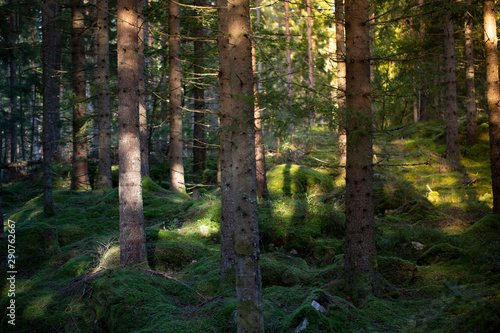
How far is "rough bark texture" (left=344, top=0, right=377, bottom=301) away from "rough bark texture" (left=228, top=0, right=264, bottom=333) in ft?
7.03

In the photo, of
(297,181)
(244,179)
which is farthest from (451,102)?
(244,179)

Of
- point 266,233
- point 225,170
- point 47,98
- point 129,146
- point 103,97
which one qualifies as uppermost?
point 103,97

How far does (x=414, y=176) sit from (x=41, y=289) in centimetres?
1326

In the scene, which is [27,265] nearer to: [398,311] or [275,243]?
[275,243]

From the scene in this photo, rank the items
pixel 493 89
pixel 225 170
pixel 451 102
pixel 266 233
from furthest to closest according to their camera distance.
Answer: pixel 451 102 < pixel 493 89 < pixel 266 233 < pixel 225 170

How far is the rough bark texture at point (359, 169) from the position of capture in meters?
5.61

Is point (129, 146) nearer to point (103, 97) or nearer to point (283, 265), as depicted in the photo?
point (283, 265)

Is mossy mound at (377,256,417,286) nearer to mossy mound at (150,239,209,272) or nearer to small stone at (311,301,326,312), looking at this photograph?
small stone at (311,301,326,312)

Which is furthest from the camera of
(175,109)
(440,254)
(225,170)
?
(175,109)

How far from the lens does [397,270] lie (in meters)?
6.45

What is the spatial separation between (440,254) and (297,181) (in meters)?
6.30

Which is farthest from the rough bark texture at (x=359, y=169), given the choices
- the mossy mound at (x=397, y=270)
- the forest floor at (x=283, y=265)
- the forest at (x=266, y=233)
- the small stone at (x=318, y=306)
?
the small stone at (x=318, y=306)

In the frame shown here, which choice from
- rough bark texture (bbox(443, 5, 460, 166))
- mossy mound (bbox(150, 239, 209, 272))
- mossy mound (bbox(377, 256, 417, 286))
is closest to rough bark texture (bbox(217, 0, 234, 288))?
mossy mound (bbox(150, 239, 209, 272))

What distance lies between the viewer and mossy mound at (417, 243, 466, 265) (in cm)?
682
